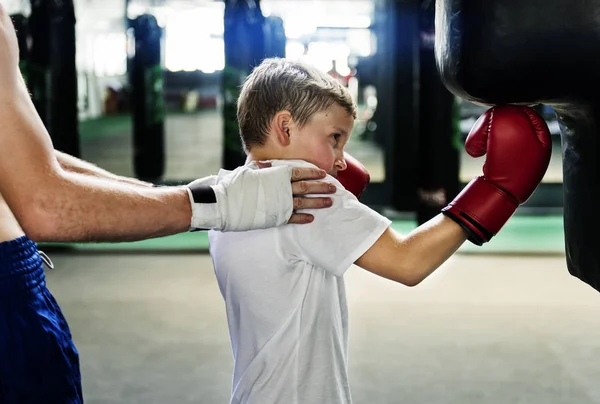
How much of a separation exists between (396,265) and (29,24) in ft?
15.4

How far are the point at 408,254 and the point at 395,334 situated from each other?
6.67 ft

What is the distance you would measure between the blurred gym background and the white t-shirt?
124 cm

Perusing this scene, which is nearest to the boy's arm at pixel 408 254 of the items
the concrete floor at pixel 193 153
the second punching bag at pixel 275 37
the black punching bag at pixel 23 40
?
the black punching bag at pixel 23 40

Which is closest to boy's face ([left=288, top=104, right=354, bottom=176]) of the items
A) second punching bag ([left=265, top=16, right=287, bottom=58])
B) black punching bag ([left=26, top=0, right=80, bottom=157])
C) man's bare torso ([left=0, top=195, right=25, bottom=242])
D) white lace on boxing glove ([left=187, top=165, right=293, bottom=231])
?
white lace on boxing glove ([left=187, top=165, right=293, bottom=231])

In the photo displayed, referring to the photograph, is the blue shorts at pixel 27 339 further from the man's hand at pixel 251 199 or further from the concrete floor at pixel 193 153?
the concrete floor at pixel 193 153

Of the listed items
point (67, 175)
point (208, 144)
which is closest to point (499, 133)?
point (67, 175)

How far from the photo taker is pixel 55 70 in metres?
5.33

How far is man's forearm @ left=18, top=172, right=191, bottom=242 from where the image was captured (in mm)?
1078

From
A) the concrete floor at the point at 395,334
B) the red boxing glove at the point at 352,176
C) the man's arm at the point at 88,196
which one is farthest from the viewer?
the concrete floor at the point at 395,334

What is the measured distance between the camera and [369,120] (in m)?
7.05

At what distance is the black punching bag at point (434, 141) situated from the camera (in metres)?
5.24

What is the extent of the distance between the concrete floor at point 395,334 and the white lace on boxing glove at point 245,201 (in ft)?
4.72

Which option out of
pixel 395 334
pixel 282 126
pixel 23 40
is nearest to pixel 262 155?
pixel 282 126

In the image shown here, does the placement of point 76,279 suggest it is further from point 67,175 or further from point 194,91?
point 194,91
